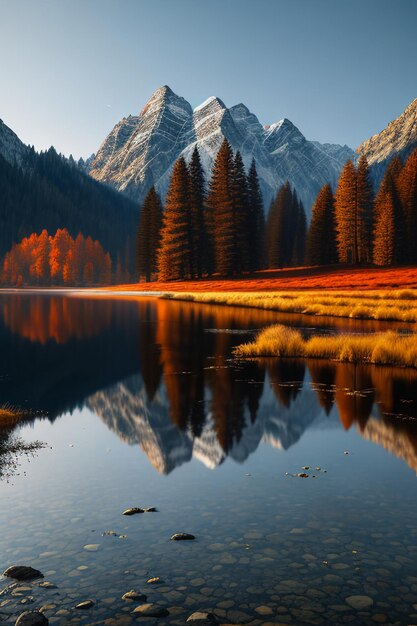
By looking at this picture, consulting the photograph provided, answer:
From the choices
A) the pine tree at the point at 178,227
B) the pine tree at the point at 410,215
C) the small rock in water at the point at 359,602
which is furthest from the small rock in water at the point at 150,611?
the pine tree at the point at 410,215

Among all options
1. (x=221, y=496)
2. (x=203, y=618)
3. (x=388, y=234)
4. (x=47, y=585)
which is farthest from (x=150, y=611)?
(x=388, y=234)

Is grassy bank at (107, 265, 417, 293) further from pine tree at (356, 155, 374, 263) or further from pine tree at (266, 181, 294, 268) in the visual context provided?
pine tree at (266, 181, 294, 268)

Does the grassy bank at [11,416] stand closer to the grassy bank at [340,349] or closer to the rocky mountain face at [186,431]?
the rocky mountain face at [186,431]

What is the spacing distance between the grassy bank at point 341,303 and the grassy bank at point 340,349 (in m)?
14.8

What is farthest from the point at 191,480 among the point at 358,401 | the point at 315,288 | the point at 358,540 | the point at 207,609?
the point at 315,288

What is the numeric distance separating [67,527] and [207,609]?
8.05 ft

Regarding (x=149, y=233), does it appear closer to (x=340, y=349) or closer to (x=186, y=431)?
(x=340, y=349)

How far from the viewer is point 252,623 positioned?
4.71 meters

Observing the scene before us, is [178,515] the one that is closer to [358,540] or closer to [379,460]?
[358,540]

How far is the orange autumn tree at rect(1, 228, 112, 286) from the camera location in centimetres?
13125

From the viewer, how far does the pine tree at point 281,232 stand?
338 feet

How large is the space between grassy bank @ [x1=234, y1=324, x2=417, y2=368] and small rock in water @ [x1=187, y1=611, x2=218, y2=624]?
15570mm

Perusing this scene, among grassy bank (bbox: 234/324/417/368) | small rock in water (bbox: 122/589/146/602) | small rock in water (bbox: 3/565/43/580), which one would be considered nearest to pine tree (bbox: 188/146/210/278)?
grassy bank (bbox: 234/324/417/368)

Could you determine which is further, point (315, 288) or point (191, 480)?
point (315, 288)
